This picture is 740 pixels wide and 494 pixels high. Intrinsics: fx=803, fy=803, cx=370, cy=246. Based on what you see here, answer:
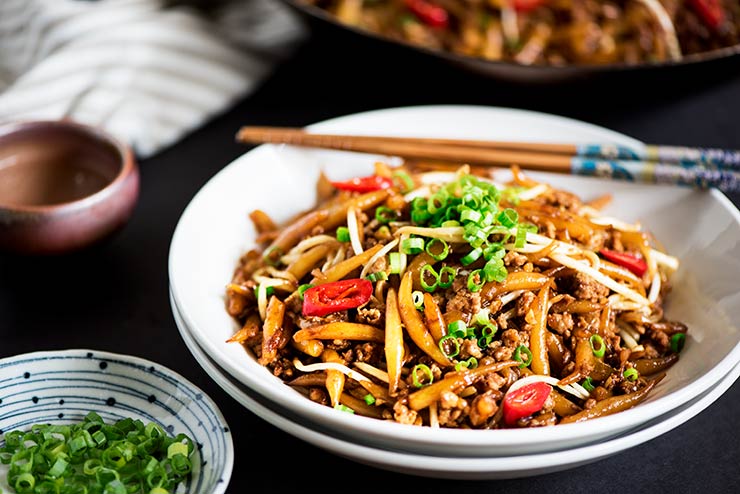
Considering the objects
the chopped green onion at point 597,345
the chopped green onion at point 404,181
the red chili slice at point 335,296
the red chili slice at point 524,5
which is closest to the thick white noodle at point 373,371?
the red chili slice at point 335,296

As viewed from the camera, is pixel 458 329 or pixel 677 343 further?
pixel 677 343

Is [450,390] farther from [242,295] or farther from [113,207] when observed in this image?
[113,207]

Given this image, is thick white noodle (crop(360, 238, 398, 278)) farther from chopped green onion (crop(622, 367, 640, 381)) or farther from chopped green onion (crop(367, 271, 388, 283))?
chopped green onion (crop(622, 367, 640, 381))

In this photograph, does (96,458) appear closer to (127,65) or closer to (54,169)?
(54,169)

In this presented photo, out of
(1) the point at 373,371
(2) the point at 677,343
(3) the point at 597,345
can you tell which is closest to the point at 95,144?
(1) the point at 373,371

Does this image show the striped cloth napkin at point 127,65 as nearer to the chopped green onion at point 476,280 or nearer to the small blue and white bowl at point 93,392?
the small blue and white bowl at point 93,392

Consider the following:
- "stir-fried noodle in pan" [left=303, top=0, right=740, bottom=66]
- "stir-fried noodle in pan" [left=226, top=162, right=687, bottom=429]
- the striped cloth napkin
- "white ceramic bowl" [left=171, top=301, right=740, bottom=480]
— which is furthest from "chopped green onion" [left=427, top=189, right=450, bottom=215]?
the striped cloth napkin
